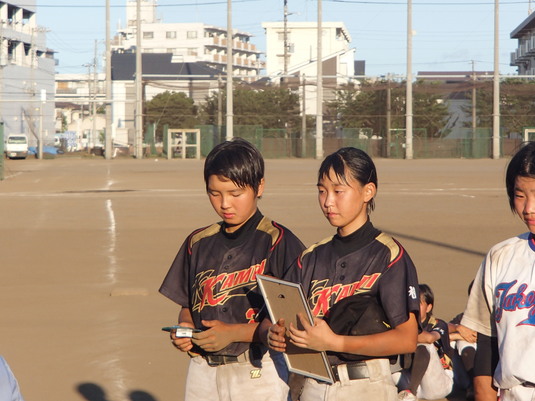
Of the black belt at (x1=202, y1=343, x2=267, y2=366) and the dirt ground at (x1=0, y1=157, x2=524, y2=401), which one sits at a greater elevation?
the black belt at (x1=202, y1=343, x2=267, y2=366)

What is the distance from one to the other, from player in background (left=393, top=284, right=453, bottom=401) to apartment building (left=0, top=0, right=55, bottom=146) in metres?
68.2

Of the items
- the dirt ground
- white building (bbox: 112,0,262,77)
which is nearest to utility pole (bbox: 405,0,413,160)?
the dirt ground

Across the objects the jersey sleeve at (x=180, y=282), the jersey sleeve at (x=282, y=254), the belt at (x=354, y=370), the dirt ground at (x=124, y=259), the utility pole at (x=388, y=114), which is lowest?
the dirt ground at (x=124, y=259)

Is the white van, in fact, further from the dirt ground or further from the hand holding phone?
the hand holding phone

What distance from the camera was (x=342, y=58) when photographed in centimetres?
9631

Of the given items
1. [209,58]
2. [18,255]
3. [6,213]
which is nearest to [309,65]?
[209,58]

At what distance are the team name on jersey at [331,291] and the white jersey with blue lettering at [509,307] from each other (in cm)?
36

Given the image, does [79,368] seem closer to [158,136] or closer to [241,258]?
[241,258]

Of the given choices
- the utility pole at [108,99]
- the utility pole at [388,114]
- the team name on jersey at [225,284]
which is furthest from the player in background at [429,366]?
the utility pole at [388,114]

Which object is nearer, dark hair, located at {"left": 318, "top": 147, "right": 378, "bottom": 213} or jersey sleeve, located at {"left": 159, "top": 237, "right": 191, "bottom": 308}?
dark hair, located at {"left": 318, "top": 147, "right": 378, "bottom": 213}

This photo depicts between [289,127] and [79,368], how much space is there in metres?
52.5

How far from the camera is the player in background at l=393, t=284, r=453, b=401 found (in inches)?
209

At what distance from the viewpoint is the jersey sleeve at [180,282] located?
12.2ft

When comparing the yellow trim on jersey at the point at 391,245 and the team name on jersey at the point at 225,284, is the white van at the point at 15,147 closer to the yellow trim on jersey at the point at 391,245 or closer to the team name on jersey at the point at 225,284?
the team name on jersey at the point at 225,284
